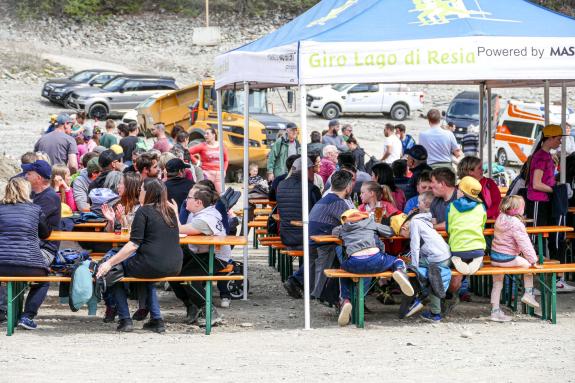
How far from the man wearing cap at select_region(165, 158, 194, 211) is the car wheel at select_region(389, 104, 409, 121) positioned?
105 feet

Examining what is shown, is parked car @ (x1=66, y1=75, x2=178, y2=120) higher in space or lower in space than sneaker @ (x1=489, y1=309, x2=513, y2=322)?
higher

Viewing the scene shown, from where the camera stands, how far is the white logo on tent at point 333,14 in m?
10.5

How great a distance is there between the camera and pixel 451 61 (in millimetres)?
9555

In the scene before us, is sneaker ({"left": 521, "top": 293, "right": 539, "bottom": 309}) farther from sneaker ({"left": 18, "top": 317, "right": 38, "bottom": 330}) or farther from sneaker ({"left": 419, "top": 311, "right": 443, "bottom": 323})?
sneaker ({"left": 18, "top": 317, "right": 38, "bottom": 330})

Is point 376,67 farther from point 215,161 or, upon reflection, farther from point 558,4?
point 558,4

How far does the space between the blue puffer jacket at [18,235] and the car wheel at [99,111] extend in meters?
29.8

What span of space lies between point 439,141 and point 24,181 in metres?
7.57

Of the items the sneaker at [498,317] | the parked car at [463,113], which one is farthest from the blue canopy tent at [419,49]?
the parked car at [463,113]

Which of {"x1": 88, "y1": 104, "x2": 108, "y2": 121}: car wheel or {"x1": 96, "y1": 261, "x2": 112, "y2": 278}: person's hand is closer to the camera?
{"x1": 96, "y1": 261, "x2": 112, "y2": 278}: person's hand

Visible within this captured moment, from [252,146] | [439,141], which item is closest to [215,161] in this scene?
[439,141]

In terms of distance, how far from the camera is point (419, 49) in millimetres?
9516

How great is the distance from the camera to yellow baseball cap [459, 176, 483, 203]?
973cm

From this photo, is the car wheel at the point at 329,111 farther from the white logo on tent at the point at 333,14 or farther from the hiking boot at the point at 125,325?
the hiking boot at the point at 125,325

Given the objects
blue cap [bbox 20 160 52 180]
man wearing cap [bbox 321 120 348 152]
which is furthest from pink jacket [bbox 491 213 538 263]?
man wearing cap [bbox 321 120 348 152]
